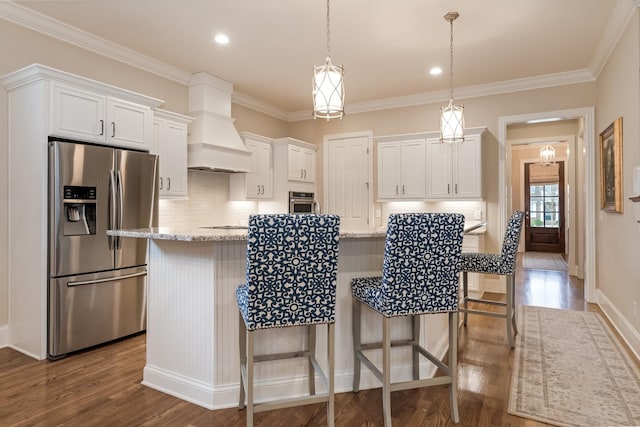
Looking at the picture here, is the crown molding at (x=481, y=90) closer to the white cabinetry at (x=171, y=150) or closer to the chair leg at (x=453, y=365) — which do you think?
the white cabinetry at (x=171, y=150)

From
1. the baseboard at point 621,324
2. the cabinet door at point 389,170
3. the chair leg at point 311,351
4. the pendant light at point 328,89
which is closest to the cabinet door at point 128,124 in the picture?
the pendant light at point 328,89

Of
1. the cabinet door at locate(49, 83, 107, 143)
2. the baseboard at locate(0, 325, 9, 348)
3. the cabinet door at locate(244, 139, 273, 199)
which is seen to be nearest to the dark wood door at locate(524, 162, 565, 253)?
the cabinet door at locate(244, 139, 273, 199)

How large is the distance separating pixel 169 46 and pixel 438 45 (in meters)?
2.74

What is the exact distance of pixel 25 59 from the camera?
326 cm

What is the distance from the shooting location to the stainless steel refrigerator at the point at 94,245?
2.99 metres

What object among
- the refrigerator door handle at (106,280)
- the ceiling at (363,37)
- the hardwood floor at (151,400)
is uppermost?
the ceiling at (363,37)

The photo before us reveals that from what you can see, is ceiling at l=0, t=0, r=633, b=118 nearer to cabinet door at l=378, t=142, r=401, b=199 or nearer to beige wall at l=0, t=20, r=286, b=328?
beige wall at l=0, t=20, r=286, b=328

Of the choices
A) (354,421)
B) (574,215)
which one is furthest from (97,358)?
(574,215)

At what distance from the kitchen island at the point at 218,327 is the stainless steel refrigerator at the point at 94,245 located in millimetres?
977

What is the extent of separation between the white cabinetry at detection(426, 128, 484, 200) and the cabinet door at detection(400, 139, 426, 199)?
3.8 inches

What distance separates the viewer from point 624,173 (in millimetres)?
3383

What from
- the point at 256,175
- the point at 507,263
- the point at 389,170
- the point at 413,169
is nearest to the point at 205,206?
the point at 256,175

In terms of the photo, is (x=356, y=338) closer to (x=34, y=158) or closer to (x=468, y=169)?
(x=34, y=158)

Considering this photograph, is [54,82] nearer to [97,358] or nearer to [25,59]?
[25,59]
